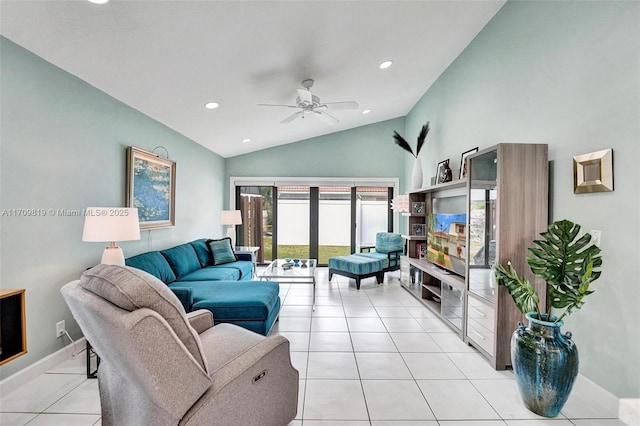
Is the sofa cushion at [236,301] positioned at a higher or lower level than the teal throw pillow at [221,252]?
lower

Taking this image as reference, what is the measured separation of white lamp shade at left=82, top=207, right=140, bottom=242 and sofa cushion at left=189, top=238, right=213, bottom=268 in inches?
79.5

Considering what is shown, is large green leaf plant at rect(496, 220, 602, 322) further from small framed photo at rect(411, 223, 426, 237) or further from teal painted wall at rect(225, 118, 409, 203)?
teal painted wall at rect(225, 118, 409, 203)

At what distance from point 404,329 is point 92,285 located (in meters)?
2.94

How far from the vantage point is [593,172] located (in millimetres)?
1990

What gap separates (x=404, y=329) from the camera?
3250mm

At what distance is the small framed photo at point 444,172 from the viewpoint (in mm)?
3860

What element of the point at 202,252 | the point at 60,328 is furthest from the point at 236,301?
the point at 202,252

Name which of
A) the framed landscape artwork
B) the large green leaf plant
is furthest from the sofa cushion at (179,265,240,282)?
the large green leaf plant

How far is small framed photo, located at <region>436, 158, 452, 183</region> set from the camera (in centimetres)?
386

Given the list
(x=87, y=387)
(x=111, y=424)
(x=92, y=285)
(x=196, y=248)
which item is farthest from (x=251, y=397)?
(x=196, y=248)

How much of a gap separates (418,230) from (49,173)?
4470 millimetres

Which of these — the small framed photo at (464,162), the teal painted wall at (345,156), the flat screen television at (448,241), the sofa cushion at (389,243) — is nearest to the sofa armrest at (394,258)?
the sofa cushion at (389,243)

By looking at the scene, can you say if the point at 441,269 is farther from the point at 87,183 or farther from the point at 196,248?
the point at 87,183

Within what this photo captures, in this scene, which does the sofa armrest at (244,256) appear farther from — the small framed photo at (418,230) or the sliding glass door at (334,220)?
the small framed photo at (418,230)
